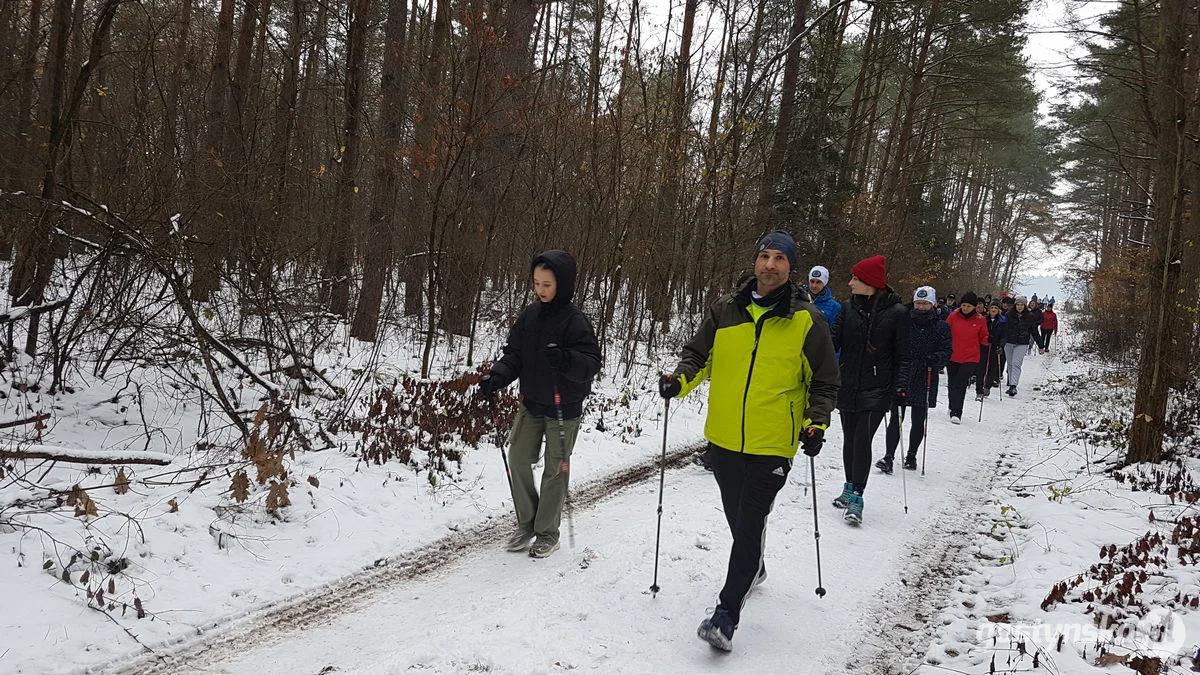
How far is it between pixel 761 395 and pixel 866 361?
311 cm

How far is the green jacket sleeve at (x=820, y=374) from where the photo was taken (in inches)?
151

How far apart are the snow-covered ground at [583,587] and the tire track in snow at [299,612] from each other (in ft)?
0.05

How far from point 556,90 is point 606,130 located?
1.16 metres

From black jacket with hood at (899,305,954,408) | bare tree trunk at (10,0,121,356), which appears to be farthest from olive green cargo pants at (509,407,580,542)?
black jacket with hood at (899,305,954,408)

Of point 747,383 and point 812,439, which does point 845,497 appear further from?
point 747,383

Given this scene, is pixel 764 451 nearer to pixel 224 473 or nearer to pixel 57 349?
pixel 224 473

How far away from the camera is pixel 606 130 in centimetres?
1208

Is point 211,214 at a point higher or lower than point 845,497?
higher

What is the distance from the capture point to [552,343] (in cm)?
494

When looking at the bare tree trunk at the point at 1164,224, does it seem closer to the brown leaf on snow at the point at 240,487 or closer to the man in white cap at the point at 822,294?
the man in white cap at the point at 822,294

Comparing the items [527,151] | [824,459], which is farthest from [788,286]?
[527,151]

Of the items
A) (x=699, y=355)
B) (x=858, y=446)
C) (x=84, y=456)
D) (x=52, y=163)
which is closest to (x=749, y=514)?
(x=699, y=355)

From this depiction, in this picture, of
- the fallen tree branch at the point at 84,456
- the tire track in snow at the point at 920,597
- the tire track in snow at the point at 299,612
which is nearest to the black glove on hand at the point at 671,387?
the tire track in snow at the point at 920,597

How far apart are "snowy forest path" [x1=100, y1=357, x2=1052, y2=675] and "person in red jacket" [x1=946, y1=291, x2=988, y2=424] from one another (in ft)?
20.8
